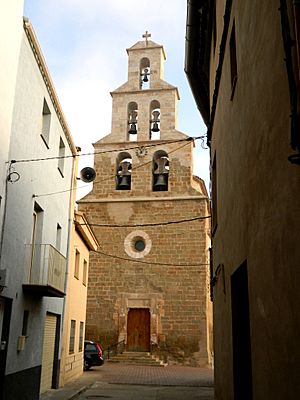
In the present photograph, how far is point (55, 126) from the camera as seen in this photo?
13.9 metres

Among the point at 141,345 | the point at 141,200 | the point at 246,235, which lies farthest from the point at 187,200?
the point at 246,235

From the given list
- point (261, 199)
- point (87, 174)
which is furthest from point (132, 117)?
point (261, 199)

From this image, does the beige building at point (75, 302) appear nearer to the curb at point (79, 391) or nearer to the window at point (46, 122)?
the curb at point (79, 391)

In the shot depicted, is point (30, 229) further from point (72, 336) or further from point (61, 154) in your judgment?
point (72, 336)

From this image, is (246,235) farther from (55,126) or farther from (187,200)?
(187,200)

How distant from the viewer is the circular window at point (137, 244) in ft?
89.1

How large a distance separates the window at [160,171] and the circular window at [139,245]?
297 centimetres

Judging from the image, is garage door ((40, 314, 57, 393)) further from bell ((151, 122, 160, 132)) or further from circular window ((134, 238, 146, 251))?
bell ((151, 122, 160, 132))

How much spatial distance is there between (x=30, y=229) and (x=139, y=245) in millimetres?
16426

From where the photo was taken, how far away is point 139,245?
27.5m

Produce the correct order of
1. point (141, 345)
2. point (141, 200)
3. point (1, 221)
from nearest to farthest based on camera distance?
point (1, 221) → point (141, 345) → point (141, 200)

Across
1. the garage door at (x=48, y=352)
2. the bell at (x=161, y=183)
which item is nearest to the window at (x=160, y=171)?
the bell at (x=161, y=183)

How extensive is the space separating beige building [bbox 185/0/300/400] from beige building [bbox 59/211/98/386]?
831 cm

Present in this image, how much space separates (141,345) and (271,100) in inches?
915
